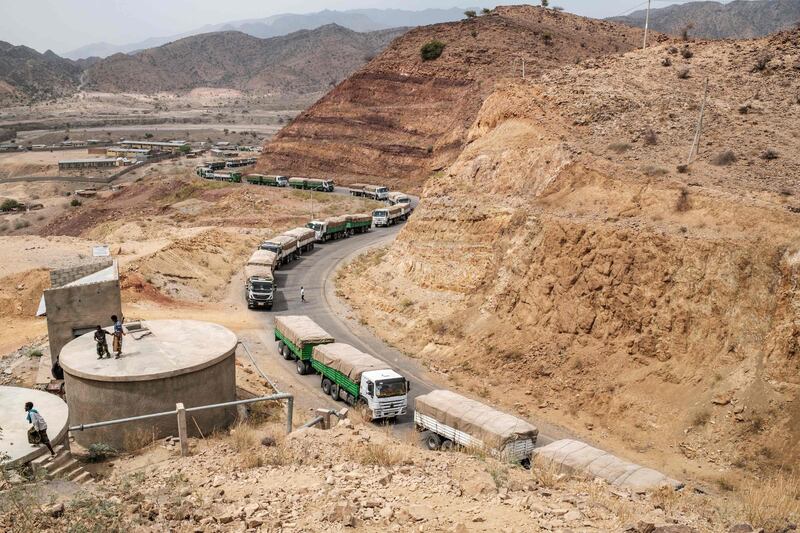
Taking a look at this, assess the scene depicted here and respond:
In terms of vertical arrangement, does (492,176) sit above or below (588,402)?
above

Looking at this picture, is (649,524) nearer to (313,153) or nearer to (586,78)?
(586,78)

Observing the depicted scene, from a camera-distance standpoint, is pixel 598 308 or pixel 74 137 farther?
pixel 74 137

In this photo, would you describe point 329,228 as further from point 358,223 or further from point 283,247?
point 283,247

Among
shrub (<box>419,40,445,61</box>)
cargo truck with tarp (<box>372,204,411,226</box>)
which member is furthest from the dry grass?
shrub (<box>419,40,445,61</box>)

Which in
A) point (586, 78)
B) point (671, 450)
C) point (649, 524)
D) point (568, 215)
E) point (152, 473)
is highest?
point (586, 78)

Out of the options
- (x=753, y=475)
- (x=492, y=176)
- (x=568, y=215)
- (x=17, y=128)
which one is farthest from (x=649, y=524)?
(x=17, y=128)

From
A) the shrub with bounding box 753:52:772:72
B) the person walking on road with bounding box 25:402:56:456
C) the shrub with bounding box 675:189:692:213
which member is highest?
the shrub with bounding box 753:52:772:72

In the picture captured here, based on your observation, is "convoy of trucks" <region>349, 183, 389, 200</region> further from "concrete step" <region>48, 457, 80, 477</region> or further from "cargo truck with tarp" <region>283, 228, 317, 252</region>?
"concrete step" <region>48, 457, 80, 477</region>
